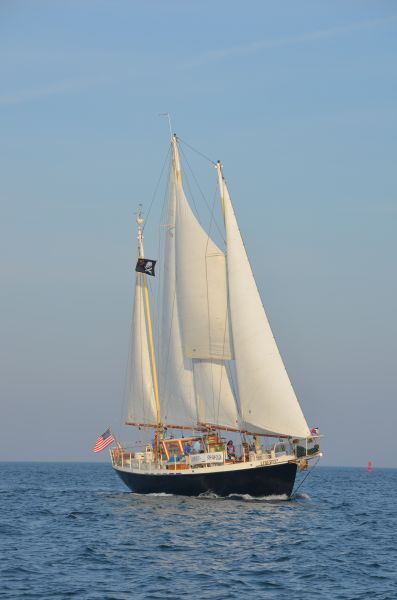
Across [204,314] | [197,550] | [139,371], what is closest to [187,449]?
[204,314]

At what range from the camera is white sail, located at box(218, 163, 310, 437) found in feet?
208

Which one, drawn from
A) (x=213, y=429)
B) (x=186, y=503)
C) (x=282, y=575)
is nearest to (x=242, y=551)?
(x=282, y=575)

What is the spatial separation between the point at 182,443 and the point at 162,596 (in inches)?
1507

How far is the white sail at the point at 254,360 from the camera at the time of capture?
63438mm

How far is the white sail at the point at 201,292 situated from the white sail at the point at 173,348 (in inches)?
84.8

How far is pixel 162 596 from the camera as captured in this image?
34.3m

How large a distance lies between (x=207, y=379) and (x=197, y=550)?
26358 millimetres

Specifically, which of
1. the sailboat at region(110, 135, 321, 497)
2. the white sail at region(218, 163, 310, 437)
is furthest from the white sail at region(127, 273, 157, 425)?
the white sail at region(218, 163, 310, 437)

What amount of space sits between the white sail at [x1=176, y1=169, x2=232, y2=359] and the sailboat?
0.06m

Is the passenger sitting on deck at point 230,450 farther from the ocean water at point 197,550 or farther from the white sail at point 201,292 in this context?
the white sail at point 201,292

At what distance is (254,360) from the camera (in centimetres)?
6419

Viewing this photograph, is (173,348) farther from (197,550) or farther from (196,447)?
(197,550)

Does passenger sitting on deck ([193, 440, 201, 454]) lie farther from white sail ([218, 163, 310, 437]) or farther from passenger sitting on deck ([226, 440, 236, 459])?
white sail ([218, 163, 310, 437])

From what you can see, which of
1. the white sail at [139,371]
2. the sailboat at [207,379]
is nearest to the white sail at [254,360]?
the sailboat at [207,379]
